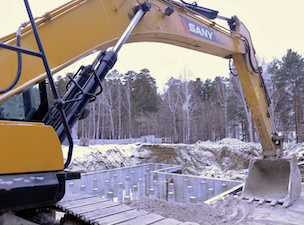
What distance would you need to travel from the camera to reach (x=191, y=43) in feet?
13.2

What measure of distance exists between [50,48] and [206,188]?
338 inches

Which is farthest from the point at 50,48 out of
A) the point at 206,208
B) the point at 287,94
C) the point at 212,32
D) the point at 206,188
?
the point at 287,94

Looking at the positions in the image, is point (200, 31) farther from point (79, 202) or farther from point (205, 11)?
point (79, 202)

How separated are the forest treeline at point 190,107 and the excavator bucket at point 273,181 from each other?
17.4 m

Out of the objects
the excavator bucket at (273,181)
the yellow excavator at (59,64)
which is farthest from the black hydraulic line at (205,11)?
the excavator bucket at (273,181)

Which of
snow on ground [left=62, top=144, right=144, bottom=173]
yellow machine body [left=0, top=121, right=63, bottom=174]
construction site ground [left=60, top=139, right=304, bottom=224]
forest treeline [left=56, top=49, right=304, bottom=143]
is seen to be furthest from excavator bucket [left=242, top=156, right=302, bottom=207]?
forest treeline [left=56, top=49, right=304, bottom=143]

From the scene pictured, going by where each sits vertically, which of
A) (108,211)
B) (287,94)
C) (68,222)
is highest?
(287,94)

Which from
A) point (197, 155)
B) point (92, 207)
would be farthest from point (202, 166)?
point (92, 207)

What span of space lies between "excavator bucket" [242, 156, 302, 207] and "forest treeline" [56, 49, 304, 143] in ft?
57.0

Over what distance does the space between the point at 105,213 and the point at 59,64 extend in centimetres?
177

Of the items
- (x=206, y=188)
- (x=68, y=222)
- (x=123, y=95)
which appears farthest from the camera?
(x=123, y=95)

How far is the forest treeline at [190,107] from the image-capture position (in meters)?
24.8

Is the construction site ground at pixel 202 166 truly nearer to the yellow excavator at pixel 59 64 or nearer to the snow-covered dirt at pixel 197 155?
the snow-covered dirt at pixel 197 155

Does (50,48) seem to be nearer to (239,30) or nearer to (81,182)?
(239,30)
